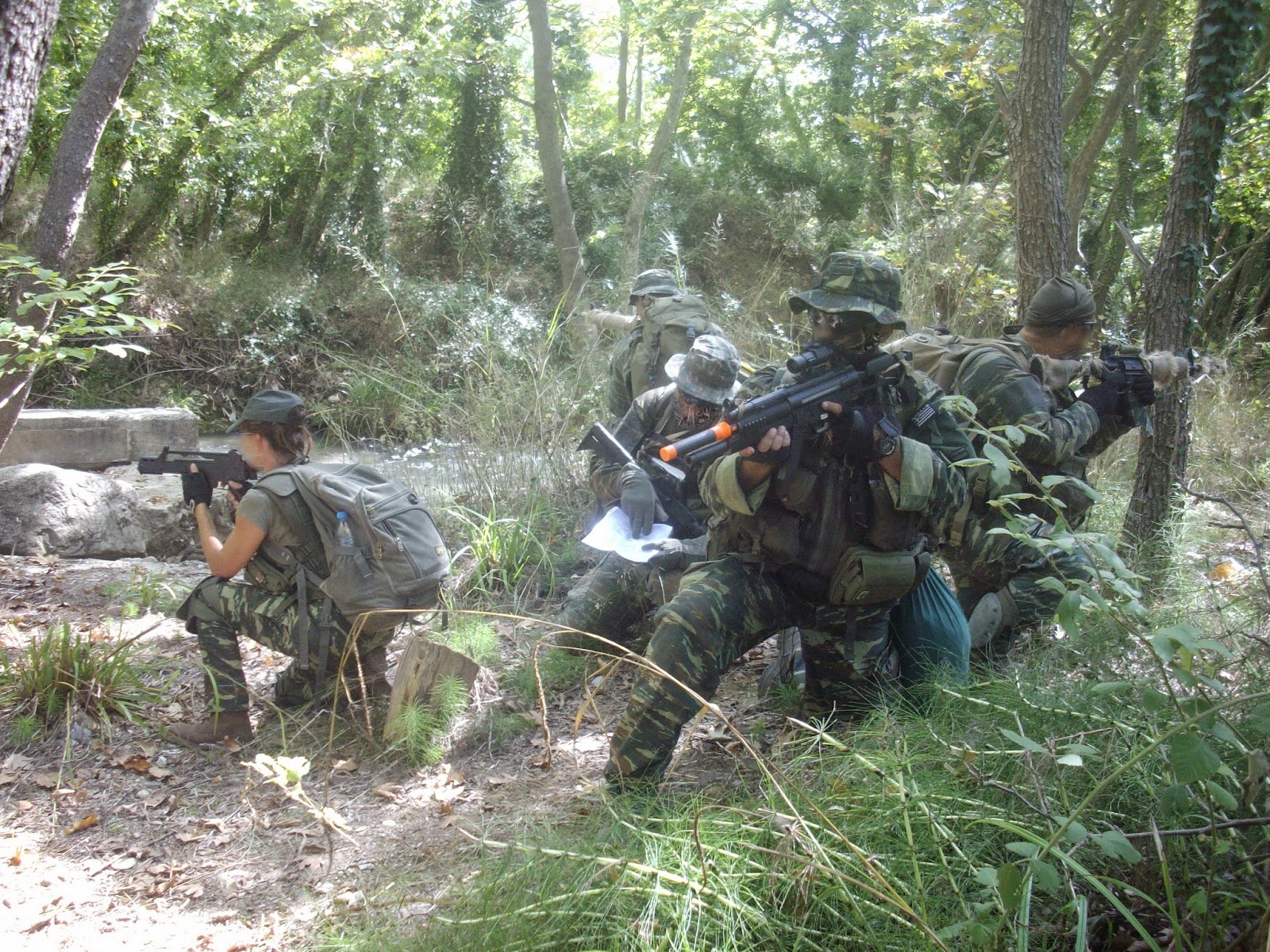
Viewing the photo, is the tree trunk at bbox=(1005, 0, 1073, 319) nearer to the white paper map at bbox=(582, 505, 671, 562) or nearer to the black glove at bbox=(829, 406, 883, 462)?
the white paper map at bbox=(582, 505, 671, 562)

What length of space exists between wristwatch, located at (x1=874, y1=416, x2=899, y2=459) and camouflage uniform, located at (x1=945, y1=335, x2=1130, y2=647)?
1059 millimetres

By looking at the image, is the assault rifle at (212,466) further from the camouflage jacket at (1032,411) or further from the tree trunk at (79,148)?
the camouflage jacket at (1032,411)

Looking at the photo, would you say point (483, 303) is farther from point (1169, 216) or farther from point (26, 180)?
point (1169, 216)

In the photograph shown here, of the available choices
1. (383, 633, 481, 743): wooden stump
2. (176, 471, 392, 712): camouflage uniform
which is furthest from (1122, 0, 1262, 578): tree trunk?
(176, 471, 392, 712): camouflage uniform

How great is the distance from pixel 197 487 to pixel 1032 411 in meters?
3.57

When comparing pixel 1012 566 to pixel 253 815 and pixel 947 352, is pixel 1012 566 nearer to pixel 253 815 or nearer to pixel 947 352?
pixel 947 352

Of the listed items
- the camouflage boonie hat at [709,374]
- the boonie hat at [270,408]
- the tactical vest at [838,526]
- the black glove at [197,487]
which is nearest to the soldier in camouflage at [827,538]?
the tactical vest at [838,526]

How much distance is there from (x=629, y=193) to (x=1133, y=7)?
9.38 metres

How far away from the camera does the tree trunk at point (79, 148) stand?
4.59 metres

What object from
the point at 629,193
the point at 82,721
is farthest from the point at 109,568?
the point at 629,193

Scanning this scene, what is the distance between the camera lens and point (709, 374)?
4.15 meters

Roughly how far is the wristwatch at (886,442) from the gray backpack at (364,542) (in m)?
1.86

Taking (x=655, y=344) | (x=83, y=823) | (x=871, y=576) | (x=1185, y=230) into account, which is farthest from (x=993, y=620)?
(x=83, y=823)

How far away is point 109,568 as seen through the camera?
5852 millimetres
